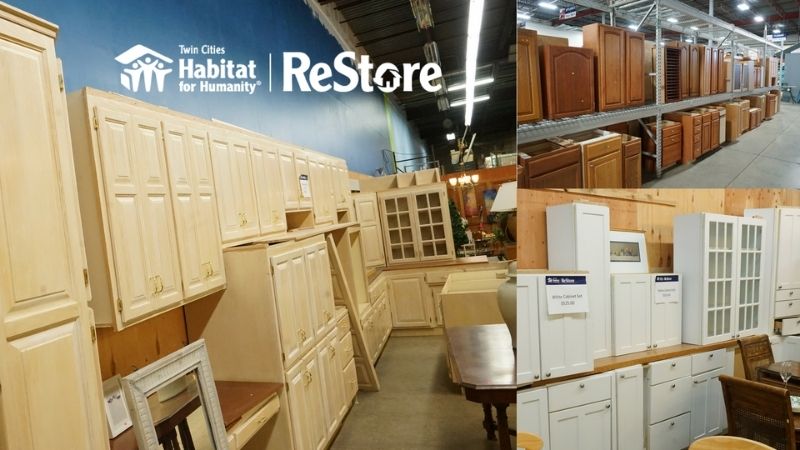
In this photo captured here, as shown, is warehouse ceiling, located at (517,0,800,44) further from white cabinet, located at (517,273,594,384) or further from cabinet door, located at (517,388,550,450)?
cabinet door, located at (517,388,550,450)

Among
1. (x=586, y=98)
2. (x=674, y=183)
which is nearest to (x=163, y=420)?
(x=586, y=98)

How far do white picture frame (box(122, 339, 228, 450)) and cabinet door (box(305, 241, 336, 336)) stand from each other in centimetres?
64

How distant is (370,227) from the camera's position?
6.37 ft

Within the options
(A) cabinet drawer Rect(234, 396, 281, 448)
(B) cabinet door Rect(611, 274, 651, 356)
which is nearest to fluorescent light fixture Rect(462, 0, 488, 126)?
(B) cabinet door Rect(611, 274, 651, 356)

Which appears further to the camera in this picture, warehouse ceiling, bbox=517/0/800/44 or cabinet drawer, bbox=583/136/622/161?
warehouse ceiling, bbox=517/0/800/44

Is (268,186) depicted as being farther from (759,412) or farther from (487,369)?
(759,412)

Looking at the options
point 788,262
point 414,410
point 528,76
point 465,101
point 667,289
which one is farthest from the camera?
point 414,410

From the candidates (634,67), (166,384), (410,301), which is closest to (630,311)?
(634,67)

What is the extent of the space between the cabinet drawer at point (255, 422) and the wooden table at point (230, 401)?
22mm

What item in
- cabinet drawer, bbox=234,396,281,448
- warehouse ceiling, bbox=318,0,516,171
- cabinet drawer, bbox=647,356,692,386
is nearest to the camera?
cabinet drawer, bbox=647,356,692,386

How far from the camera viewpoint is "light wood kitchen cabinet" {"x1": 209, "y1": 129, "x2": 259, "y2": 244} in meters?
1.52

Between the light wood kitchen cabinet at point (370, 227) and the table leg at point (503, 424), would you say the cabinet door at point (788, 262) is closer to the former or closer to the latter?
the table leg at point (503, 424)

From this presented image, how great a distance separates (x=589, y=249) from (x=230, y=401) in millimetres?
1301

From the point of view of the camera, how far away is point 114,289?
1.09 m
